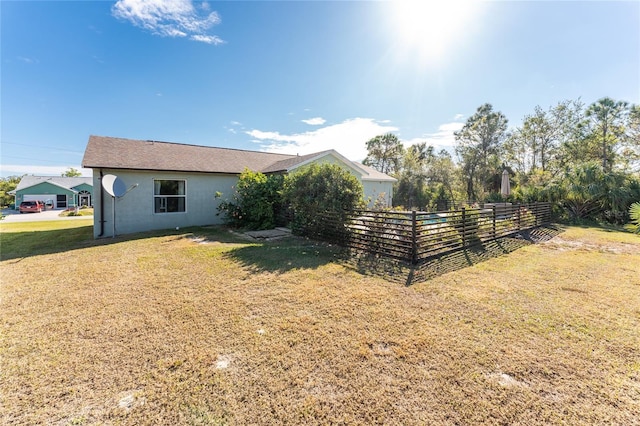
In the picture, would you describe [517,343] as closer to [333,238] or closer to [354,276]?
[354,276]

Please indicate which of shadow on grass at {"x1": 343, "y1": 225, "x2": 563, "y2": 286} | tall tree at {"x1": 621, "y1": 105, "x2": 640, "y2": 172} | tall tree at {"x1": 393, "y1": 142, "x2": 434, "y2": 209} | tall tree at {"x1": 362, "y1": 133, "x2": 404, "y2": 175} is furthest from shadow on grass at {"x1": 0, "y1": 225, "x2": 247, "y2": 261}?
tall tree at {"x1": 621, "y1": 105, "x2": 640, "y2": 172}

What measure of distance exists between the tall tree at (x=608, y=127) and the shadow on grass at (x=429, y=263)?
75.8 ft

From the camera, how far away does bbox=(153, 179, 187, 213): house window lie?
11672 millimetres

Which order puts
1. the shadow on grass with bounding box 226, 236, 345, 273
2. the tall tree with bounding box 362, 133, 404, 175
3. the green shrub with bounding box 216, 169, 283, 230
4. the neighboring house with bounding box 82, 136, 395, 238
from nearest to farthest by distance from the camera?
the shadow on grass with bounding box 226, 236, 345, 273 < the neighboring house with bounding box 82, 136, 395, 238 < the green shrub with bounding box 216, 169, 283, 230 < the tall tree with bounding box 362, 133, 404, 175

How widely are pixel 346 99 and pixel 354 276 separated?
12.6 meters

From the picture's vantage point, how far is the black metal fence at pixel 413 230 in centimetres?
673

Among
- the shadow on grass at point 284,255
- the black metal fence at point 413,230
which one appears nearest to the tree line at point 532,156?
the black metal fence at point 413,230

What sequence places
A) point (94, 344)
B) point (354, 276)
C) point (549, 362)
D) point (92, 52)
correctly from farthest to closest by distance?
point (92, 52) < point (354, 276) < point (94, 344) < point (549, 362)

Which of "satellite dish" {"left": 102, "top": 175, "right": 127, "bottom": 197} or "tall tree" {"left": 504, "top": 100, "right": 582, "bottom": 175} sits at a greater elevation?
"tall tree" {"left": 504, "top": 100, "right": 582, "bottom": 175}

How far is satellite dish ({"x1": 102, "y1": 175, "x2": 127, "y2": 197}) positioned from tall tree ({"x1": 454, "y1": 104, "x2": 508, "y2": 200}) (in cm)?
3108

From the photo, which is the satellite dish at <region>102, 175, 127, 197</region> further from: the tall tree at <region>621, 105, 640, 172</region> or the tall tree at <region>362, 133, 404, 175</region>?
the tall tree at <region>621, 105, 640, 172</region>

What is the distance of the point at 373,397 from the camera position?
230 cm

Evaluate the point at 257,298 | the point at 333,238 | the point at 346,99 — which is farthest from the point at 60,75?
the point at 257,298

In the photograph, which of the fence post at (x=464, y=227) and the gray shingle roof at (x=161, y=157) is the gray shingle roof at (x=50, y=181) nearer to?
the gray shingle roof at (x=161, y=157)
